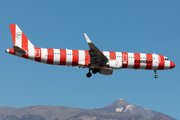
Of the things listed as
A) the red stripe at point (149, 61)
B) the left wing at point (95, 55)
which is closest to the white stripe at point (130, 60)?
the red stripe at point (149, 61)

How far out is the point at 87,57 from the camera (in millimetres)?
54750

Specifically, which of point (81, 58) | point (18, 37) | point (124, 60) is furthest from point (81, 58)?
point (18, 37)

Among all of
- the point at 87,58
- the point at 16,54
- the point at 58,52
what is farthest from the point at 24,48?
the point at 87,58

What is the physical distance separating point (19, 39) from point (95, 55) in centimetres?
1495

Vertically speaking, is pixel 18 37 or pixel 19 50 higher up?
pixel 18 37

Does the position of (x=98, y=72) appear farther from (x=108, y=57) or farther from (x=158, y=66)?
(x=158, y=66)

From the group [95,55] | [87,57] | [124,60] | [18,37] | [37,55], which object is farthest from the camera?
[124,60]

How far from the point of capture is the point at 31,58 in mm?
53062

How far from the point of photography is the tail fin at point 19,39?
55719 millimetres

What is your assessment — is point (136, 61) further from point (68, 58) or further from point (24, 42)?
point (24, 42)

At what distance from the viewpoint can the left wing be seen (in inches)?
2001

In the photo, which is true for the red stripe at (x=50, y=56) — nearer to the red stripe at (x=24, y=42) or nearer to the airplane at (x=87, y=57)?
the airplane at (x=87, y=57)

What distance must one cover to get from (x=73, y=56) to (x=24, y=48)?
31.3 feet

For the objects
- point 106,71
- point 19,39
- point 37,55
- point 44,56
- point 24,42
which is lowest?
point 106,71
